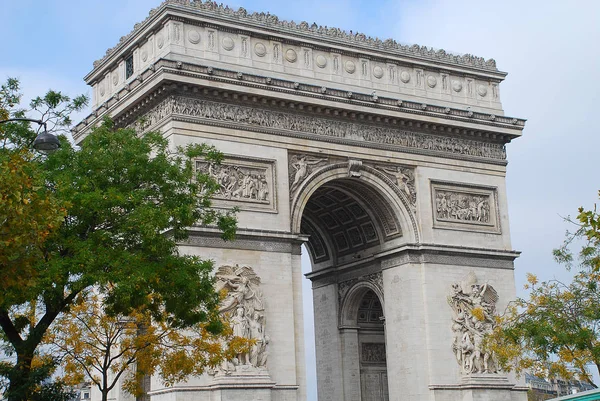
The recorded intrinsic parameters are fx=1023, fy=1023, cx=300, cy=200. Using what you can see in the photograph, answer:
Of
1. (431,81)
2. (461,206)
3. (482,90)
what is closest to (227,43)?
(431,81)

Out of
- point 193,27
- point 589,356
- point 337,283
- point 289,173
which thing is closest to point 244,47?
point 193,27

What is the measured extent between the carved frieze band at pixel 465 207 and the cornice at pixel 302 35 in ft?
15.9

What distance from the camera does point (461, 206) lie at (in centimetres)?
3831

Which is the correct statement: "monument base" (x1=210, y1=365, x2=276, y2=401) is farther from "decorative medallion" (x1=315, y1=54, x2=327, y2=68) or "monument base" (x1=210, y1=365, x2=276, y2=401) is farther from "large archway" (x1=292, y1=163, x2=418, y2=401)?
"decorative medallion" (x1=315, y1=54, x2=327, y2=68)

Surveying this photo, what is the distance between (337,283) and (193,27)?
41.2 feet

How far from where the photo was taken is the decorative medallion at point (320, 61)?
36.2m

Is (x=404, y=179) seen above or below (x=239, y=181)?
above

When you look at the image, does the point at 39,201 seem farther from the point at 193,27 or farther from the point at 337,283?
the point at 337,283

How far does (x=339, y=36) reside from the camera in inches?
1452

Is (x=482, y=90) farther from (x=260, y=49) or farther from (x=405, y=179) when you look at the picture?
(x=260, y=49)

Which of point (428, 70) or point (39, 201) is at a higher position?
point (428, 70)

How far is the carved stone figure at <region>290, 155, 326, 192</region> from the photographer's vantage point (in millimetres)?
34781

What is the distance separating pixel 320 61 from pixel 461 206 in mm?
7690

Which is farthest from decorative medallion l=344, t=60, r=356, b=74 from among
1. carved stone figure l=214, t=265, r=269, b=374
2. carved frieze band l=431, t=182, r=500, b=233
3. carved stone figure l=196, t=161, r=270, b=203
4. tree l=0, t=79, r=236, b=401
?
tree l=0, t=79, r=236, b=401
